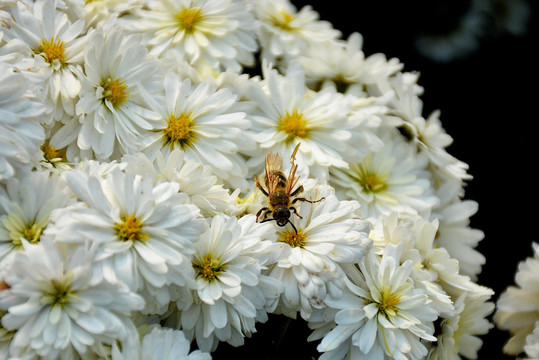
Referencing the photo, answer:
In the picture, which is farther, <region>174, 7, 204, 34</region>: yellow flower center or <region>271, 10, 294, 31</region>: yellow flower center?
<region>271, 10, 294, 31</region>: yellow flower center

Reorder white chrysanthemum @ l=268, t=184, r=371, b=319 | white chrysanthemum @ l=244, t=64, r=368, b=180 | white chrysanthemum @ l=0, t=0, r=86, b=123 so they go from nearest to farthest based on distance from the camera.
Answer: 1. white chrysanthemum @ l=268, t=184, r=371, b=319
2. white chrysanthemum @ l=0, t=0, r=86, b=123
3. white chrysanthemum @ l=244, t=64, r=368, b=180

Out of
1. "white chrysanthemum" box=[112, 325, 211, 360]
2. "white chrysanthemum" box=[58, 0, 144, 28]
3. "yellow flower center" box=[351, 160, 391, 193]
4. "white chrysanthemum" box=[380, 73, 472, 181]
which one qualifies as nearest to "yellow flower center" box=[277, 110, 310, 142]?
"yellow flower center" box=[351, 160, 391, 193]

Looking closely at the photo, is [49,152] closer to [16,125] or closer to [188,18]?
[16,125]

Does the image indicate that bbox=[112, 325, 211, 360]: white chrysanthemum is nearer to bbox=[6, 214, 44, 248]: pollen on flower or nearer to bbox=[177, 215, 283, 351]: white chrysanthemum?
bbox=[177, 215, 283, 351]: white chrysanthemum

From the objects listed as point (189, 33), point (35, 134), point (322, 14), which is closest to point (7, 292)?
point (35, 134)

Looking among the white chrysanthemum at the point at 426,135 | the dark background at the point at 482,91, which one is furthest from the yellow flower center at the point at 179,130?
the dark background at the point at 482,91

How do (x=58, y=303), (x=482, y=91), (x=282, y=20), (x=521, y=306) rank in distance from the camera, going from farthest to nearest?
(x=482, y=91) < (x=282, y=20) < (x=521, y=306) < (x=58, y=303)

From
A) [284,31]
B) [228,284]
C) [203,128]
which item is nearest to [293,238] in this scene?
[228,284]
